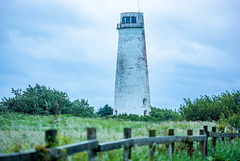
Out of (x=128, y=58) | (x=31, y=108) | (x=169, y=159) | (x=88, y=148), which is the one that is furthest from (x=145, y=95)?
(x=88, y=148)

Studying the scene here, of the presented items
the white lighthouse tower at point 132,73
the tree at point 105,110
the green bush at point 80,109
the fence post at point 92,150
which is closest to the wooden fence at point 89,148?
the fence post at point 92,150

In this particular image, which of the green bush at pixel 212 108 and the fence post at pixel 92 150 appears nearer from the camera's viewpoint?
the fence post at pixel 92 150

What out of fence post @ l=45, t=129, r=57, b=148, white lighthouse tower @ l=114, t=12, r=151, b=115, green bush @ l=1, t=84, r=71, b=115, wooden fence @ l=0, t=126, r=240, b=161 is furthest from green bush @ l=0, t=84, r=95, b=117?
fence post @ l=45, t=129, r=57, b=148

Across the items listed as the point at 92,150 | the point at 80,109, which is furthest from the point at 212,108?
the point at 92,150

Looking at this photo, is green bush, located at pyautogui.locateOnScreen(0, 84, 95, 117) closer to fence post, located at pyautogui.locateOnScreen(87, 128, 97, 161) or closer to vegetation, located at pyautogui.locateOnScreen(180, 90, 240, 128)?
vegetation, located at pyautogui.locateOnScreen(180, 90, 240, 128)

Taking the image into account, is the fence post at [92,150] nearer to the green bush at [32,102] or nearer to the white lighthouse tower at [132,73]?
the green bush at [32,102]

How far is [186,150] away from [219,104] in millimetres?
15989

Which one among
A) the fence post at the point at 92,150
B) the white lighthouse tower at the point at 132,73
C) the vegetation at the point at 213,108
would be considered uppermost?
the white lighthouse tower at the point at 132,73

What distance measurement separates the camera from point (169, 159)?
822 centimetres

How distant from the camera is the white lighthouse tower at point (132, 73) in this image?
37.5m

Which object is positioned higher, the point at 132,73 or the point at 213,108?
A: the point at 132,73

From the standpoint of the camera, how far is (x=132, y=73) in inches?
1485

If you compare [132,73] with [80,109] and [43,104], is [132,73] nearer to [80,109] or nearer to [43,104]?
[80,109]

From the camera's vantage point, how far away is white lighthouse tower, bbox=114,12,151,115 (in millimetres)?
37500
